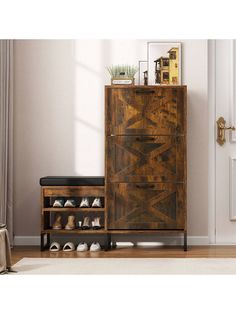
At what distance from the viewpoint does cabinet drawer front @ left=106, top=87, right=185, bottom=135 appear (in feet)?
15.7

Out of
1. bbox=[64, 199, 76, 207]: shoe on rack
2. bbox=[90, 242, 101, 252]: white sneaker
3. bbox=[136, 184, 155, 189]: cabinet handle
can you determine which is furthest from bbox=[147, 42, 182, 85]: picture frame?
bbox=[90, 242, 101, 252]: white sneaker

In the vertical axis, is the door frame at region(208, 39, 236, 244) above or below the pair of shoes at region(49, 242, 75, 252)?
above

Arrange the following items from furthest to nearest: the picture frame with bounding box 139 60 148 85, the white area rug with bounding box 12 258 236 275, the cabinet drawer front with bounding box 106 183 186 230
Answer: the picture frame with bounding box 139 60 148 85 < the cabinet drawer front with bounding box 106 183 186 230 < the white area rug with bounding box 12 258 236 275

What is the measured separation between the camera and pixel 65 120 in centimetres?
525

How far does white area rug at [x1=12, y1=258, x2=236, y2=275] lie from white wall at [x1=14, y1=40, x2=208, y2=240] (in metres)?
0.86

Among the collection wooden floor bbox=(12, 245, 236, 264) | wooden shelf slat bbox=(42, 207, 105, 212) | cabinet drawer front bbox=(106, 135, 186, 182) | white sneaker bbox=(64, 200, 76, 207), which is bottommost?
wooden floor bbox=(12, 245, 236, 264)

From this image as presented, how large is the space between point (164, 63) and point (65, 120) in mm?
1107

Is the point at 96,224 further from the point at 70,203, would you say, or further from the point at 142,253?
the point at 142,253

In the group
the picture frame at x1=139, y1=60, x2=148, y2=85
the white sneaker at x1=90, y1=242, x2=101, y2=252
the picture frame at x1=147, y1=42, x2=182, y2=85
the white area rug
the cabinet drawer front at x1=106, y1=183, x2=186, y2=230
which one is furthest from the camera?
the picture frame at x1=139, y1=60, x2=148, y2=85

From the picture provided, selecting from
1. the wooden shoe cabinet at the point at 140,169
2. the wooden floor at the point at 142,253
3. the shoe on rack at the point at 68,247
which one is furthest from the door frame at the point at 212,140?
the shoe on rack at the point at 68,247

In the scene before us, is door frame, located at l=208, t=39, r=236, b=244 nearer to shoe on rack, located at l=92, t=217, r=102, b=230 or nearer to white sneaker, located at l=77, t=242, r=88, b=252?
shoe on rack, located at l=92, t=217, r=102, b=230
